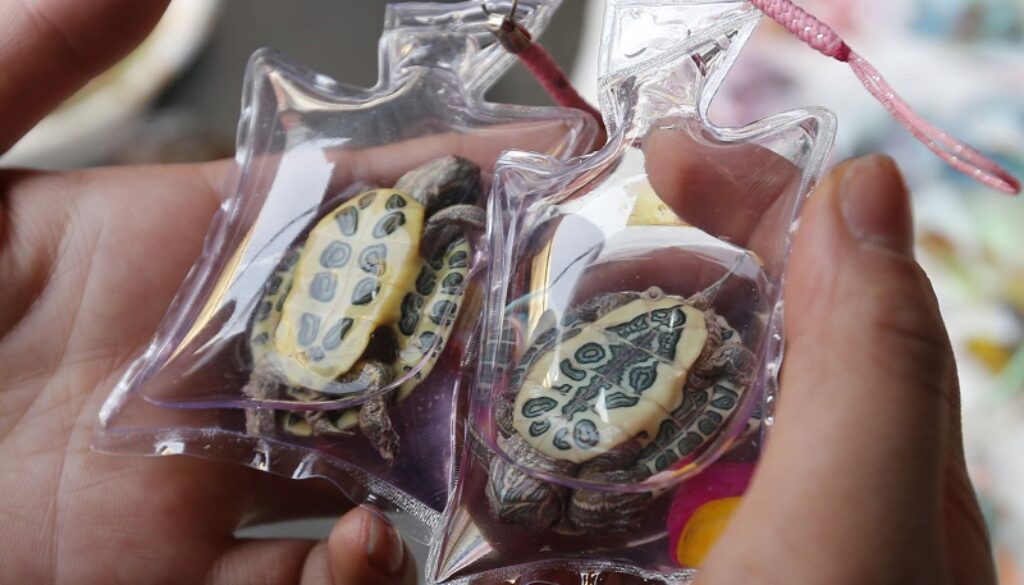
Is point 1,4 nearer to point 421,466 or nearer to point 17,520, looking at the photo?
point 17,520

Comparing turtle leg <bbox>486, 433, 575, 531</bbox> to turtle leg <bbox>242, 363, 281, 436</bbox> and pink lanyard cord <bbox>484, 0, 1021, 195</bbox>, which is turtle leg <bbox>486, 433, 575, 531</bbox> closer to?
turtle leg <bbox>242, 363, 281, 436</bbox>

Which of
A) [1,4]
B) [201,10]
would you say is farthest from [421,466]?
[201,10]

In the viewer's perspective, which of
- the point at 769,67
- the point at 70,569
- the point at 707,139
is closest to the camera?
the point at 707,139

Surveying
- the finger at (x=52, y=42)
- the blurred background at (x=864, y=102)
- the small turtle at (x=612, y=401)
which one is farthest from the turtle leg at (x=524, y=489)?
the blurred background at (x=864, y=102)

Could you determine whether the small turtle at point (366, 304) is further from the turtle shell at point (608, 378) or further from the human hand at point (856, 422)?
the human hand at point (856, 422)

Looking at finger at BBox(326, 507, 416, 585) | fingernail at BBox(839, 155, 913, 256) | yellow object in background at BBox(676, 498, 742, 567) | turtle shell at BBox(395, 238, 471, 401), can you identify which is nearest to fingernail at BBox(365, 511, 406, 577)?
finger at BBox(326, 507, 416, 585)
